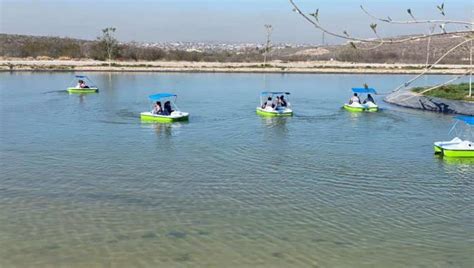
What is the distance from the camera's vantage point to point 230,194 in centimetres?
1183

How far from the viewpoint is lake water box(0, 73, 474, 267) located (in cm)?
856

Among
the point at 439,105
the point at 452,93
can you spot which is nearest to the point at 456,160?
the point at 439,105

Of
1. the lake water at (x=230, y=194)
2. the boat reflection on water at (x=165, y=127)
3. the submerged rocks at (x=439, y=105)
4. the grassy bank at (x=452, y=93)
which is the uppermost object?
the grassy bank at (x=452, y=93)

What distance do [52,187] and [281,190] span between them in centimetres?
481

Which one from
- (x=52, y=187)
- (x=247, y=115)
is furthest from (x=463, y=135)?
(x=52, y=187)

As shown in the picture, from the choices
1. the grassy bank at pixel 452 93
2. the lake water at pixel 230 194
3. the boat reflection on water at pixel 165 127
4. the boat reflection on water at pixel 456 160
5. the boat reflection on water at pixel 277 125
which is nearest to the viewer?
the lake water at pixel 230 194

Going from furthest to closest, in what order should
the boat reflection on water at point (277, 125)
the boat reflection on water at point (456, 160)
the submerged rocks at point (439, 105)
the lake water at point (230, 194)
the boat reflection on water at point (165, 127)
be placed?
the submerged rocks at point (439, 105), the boat reflection on water at point (277, 125), the boat reflection on water at point (165, 127), the boat reflection on water at point (456, 160), the lake water at point (230, 194)

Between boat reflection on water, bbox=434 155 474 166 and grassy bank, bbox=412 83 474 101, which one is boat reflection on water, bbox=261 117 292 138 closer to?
boat reflection on water, bbox=434 155 474 166

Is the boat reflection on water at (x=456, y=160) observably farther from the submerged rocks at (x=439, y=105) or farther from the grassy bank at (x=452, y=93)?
the grassy bank at (x=452, y=93)

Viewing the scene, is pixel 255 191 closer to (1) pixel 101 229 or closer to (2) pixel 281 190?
(2) pixel 281 190

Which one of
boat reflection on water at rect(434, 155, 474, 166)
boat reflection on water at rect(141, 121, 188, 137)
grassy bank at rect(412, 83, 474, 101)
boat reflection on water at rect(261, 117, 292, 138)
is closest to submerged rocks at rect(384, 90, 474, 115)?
grassy bank at rect(412, 83, 474, 101)

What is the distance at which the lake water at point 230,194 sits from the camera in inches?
337

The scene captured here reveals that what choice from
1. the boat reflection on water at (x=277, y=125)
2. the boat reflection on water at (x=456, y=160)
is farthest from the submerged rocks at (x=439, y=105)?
the boat reflection on water at (x=456, y=160)

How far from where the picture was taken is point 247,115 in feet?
83.4
